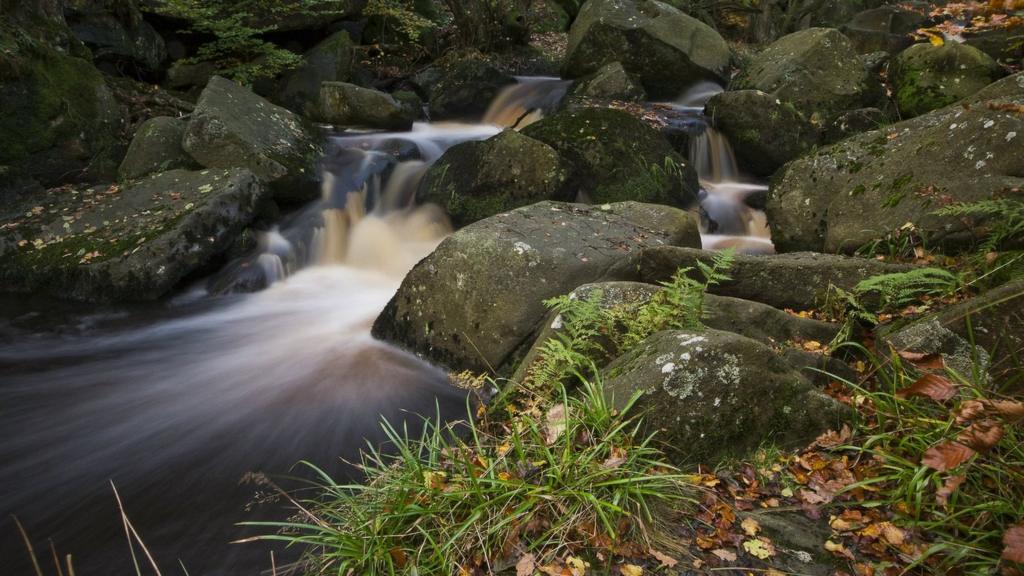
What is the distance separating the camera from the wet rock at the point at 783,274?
4.32 meters

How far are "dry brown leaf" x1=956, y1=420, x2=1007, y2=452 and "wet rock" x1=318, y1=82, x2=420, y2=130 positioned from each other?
11.2 m

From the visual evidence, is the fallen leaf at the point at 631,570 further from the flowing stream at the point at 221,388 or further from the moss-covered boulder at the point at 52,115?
the moss-covered boulder at the point at 52,115

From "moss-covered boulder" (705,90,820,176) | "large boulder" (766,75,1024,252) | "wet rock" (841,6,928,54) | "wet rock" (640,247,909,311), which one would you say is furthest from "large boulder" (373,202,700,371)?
"wet rock" (841,6,928,54)

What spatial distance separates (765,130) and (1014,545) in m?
9.38

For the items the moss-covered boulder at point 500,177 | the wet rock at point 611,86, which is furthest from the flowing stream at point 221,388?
the wet rock at point 611,86

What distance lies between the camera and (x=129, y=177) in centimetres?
847

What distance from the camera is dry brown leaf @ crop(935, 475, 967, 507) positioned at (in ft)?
7.00

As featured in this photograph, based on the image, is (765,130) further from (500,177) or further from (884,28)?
(884,28)

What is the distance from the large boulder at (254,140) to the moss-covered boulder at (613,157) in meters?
3.63

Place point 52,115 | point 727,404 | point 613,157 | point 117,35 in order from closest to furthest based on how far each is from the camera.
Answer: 1. point 727,404
2. point 52,115
3. point 613,157
4. point 117,35

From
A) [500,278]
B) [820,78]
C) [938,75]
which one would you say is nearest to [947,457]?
[500,278]

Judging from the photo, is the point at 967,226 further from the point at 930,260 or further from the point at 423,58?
the point at 423,58

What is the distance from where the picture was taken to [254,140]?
872 cm

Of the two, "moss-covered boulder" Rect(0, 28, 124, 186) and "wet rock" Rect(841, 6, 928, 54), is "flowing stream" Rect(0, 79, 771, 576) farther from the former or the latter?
"wet rock" Rect(841, 6, 928, 54)
